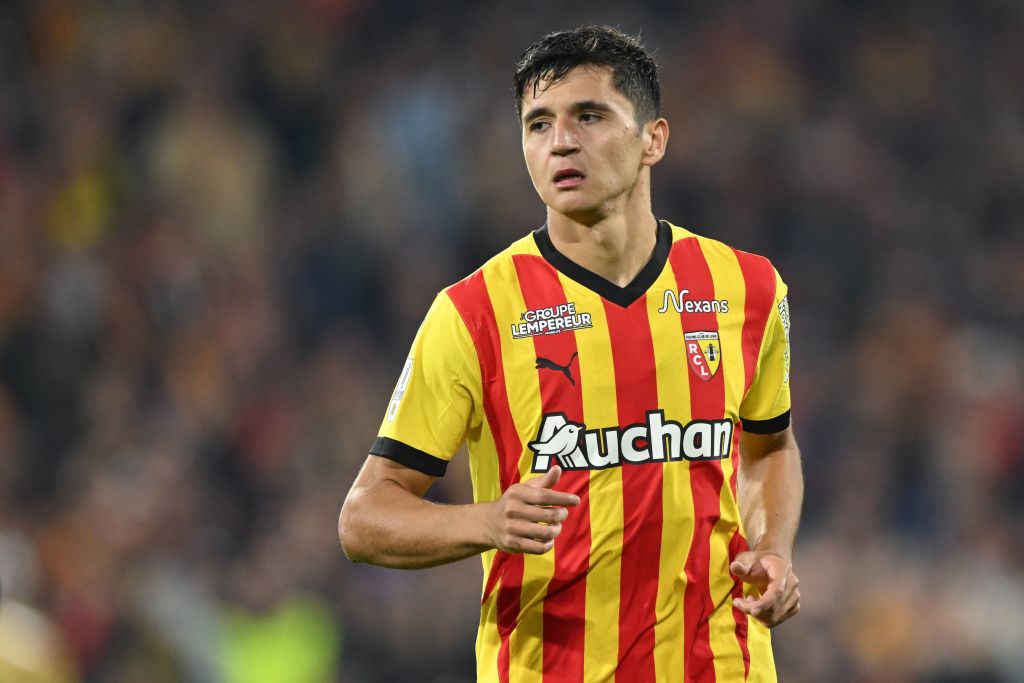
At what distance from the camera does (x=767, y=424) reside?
3.96 m

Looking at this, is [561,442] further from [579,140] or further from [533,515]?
[579,140]

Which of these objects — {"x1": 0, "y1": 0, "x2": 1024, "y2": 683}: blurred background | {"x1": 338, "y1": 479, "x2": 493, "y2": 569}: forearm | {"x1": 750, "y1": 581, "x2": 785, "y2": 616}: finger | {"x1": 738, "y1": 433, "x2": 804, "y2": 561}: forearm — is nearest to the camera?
{"x1": 338, "y1": 479, "x2": 493, "y2": 569}: forearm

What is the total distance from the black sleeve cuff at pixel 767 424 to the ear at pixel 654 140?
2.36 feet

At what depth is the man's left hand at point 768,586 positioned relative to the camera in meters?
3.43

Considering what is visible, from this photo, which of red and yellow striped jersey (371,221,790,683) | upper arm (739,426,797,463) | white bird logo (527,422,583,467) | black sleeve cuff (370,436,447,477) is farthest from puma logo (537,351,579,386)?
upper arm (739,426,797,463)

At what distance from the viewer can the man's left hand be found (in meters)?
3.43

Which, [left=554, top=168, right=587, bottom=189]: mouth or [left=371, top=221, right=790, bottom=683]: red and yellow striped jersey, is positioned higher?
[left=554, top=168, right=587, bottom=189]: mouth

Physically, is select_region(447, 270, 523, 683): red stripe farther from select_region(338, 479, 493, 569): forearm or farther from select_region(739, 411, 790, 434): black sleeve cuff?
select_region(739, 411, 790, 434): black sleeve cuff

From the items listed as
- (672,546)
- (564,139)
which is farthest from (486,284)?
(672,546)

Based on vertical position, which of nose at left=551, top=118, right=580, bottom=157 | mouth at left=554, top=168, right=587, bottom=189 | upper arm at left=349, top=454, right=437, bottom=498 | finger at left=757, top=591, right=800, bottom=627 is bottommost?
finger at left=757, top=591, right=800, bottom=627

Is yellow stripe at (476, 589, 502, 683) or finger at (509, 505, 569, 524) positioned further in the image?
yellow stripe at (476, 589, 502, 683)

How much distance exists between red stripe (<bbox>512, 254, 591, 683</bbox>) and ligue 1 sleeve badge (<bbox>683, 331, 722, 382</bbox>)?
29 cm

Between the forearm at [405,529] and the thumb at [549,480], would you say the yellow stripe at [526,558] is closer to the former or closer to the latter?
the forearm at [405,529]

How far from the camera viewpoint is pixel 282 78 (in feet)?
34.4
